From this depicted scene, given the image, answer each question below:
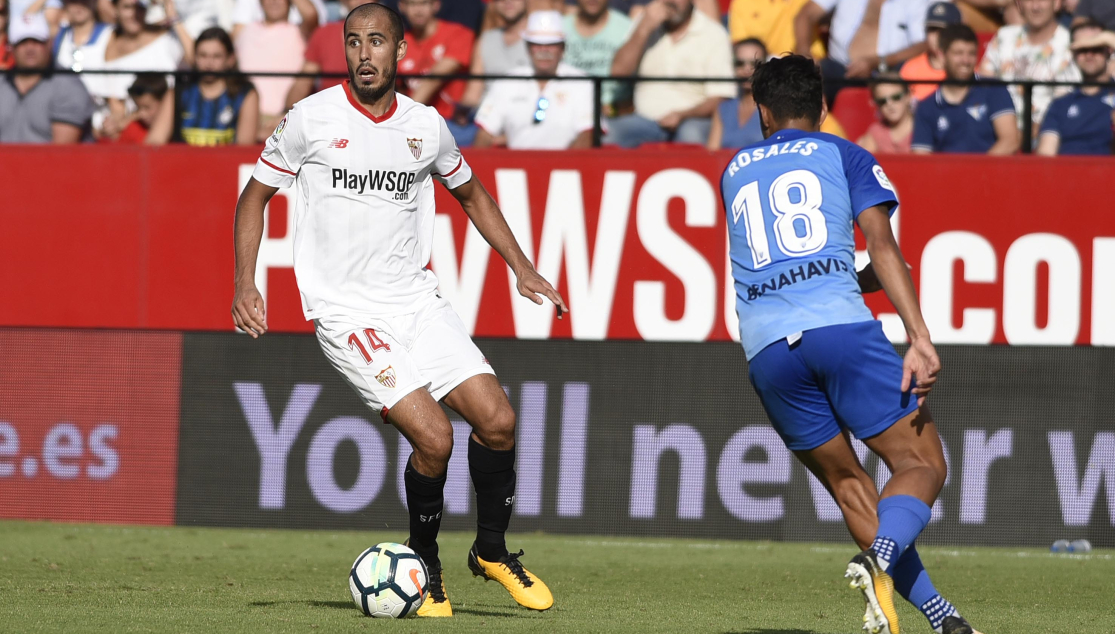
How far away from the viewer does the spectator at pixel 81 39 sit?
1263cm

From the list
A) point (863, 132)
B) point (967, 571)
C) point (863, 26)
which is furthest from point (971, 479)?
point (863, 26)

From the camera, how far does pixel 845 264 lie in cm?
511

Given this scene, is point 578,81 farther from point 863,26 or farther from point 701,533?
point 701,533

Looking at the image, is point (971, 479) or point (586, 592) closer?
point (586, 592)

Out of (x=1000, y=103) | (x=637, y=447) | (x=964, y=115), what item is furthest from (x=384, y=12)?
(x=1000, y=103)

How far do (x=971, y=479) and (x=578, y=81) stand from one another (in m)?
4.34

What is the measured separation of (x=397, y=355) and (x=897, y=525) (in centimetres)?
241

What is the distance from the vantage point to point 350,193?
6.25 metres

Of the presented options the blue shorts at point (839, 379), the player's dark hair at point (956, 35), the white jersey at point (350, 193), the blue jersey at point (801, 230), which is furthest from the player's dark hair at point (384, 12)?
the player's dark hair at point (956, 35)

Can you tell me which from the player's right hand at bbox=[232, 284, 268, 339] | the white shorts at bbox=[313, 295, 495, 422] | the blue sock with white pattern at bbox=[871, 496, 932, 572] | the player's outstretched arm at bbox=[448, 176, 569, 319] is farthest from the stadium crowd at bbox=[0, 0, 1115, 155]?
the blue sock with white pattern at bbox=[871, 496, 932, 572]

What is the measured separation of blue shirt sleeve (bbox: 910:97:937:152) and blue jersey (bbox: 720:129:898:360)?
6.36 metres

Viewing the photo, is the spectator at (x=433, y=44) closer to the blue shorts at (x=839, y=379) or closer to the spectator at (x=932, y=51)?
the spectator at (x=932, y=51)

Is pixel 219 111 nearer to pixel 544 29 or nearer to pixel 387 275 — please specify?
pixel 544 29

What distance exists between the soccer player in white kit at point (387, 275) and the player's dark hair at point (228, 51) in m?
5.48
